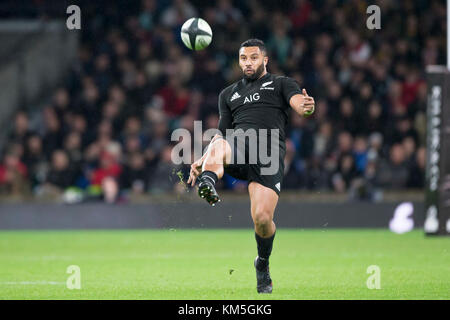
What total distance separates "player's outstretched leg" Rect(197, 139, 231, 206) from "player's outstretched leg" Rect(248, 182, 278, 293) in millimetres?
393

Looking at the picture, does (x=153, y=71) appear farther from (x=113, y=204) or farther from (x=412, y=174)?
(x=412, y=174)

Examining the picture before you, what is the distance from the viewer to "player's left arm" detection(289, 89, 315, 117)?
26.0 feet

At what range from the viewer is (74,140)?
59.8 ft

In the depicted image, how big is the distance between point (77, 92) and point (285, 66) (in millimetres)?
4653

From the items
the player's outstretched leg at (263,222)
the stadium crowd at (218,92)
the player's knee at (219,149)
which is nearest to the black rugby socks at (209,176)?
the player's knee at (219,149)

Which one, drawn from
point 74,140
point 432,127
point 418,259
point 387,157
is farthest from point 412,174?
point 74,140

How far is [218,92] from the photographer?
62.2 feet

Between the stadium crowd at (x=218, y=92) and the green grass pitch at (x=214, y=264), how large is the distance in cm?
126

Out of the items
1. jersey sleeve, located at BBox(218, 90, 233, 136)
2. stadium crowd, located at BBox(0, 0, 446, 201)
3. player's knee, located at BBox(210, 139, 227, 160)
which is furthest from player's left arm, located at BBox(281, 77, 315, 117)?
stadium crowd, located at BBox(0, 0, 446, 201)

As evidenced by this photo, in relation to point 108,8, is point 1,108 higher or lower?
lower

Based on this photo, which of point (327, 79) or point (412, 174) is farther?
point (327, 79)

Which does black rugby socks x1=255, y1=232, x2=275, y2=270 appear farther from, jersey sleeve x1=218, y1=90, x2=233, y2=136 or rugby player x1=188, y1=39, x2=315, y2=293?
jersey sleeve x1=218, y1=90, x2=233, y2=136

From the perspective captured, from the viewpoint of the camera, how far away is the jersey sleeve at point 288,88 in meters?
8.47

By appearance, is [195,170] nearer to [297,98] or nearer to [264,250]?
[264,250]
